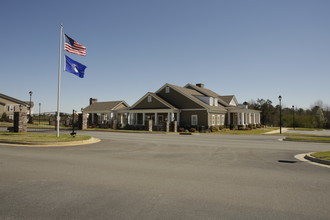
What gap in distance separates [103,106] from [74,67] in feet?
106

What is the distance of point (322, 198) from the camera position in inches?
213

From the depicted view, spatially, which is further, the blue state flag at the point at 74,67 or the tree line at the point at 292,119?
the tree line at the point at 292,119

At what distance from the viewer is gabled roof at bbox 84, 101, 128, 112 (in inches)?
1932

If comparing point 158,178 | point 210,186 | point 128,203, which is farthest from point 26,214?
point 210,186

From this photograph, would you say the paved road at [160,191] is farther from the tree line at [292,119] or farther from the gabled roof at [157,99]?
the tree line at [292,119]

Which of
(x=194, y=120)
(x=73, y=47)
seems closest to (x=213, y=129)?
(x=194, y=120)

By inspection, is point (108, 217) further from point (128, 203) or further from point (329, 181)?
point (329, 181)

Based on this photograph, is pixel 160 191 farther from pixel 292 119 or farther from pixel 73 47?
pixel 292 119

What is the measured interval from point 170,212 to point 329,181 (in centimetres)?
542

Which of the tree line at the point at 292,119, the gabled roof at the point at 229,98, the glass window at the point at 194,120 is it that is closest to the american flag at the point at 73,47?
the glass window at the point at 194,120

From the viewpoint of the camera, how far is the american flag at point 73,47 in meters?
18.5

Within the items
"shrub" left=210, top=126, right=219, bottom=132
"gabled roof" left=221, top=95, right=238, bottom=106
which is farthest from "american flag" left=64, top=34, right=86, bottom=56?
"gabled roof" left=221, top=95, right=238, bottom=106

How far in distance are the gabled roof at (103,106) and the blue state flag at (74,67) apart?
28.8 metres

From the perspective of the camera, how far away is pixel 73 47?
62.2 ft
